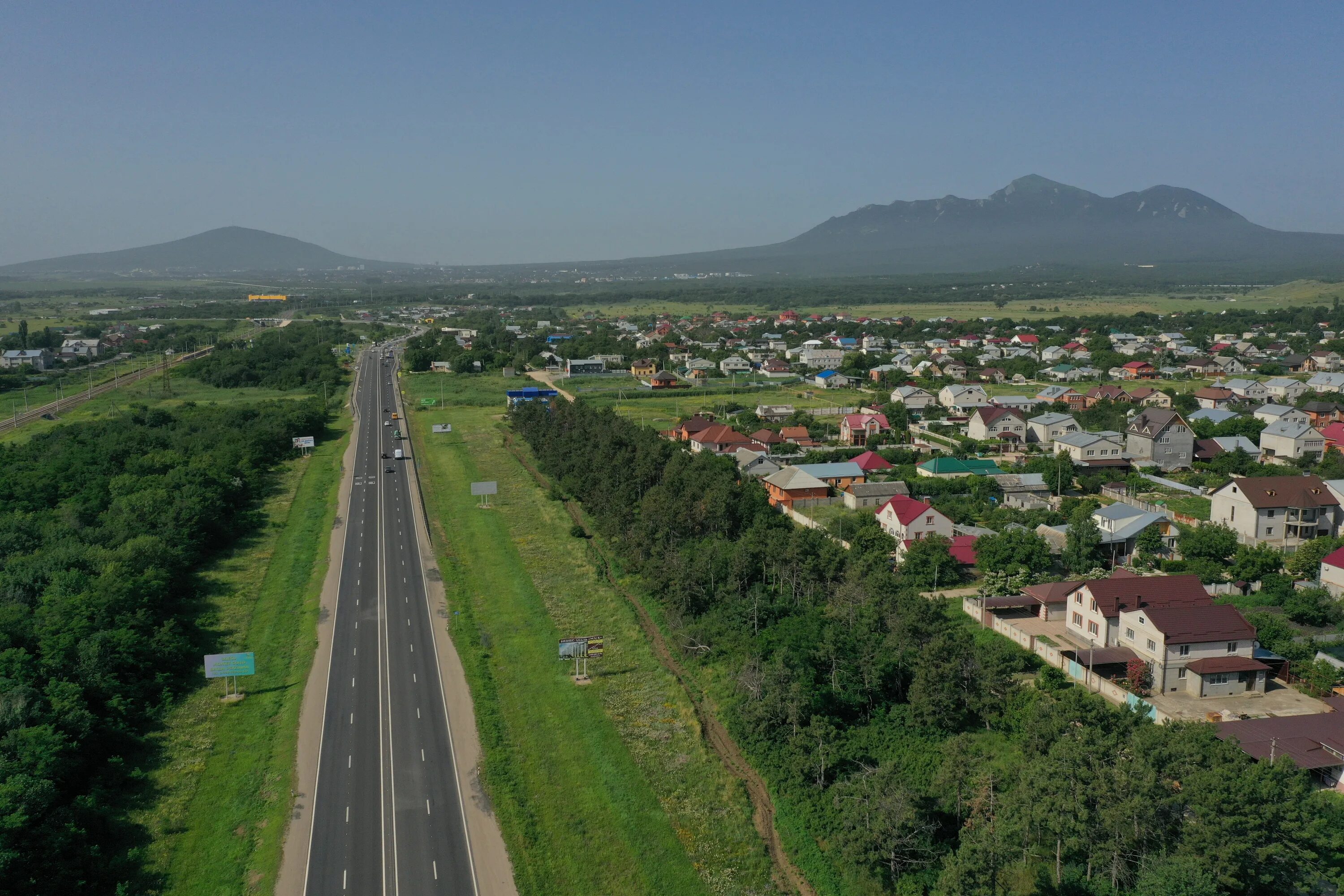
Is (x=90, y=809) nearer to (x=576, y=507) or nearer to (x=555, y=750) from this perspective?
(x=555, y=750)

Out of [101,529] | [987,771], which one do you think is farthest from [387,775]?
[101,529]

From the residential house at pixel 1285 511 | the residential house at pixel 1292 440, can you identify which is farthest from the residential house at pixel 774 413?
the residential house at pixel 1285 511

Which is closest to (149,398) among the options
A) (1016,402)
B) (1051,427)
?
(1016,402)

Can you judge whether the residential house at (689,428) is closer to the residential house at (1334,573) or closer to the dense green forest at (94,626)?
the dense green forest at (94,626)

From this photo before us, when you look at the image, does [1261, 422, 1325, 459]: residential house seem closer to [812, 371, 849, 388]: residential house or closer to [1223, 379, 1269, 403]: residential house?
[1223, 379, 1269, 403]: residential house

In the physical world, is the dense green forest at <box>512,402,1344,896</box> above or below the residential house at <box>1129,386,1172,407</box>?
below

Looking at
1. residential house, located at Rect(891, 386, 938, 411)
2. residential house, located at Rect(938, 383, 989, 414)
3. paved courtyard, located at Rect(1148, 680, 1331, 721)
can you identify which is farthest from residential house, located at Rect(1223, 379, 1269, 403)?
paved courtyard, located at Rect(1148, 680, 1331, 721)

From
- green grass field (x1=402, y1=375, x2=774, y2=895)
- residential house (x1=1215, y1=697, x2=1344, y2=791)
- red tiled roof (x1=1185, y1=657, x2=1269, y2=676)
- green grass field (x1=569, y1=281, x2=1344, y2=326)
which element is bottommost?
green grass field (x1=402, y1=375, x2=774, y2=895)
